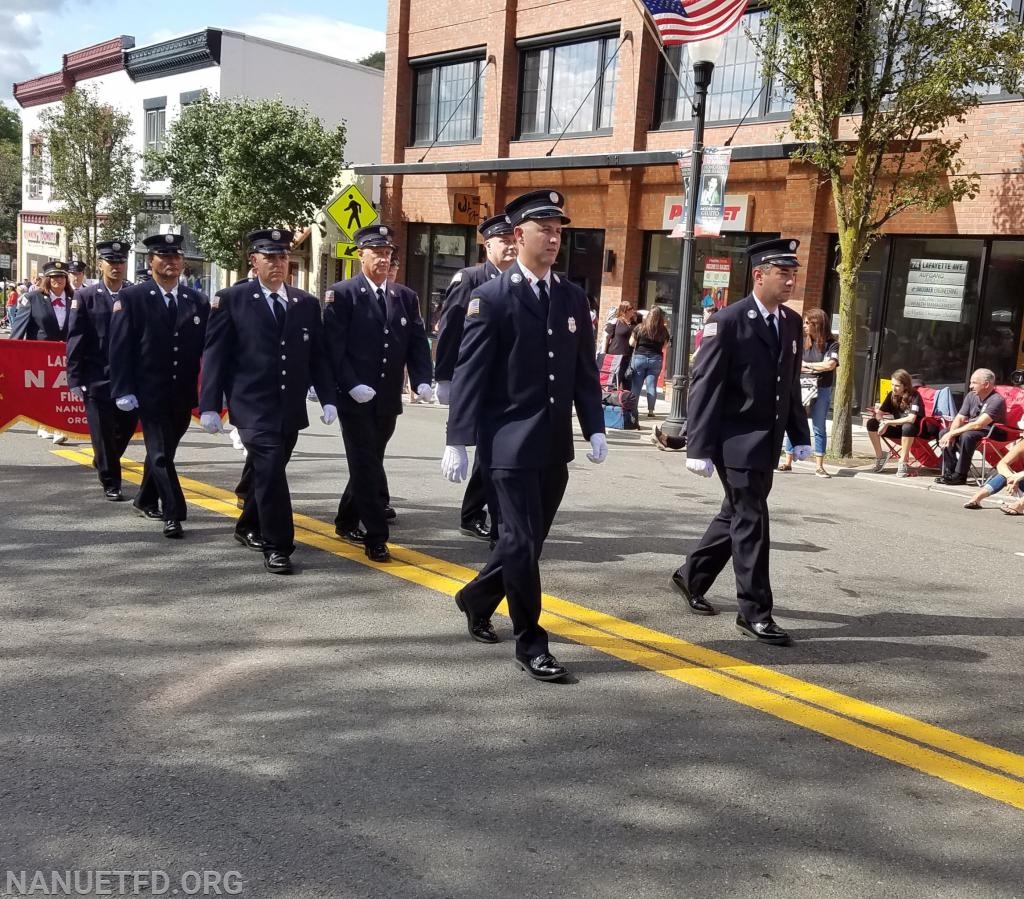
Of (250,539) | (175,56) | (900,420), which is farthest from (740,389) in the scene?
(175,56)

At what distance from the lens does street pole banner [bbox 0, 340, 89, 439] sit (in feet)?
33.9

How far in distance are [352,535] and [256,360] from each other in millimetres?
1460

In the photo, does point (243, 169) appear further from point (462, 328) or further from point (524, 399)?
point (524, 399)

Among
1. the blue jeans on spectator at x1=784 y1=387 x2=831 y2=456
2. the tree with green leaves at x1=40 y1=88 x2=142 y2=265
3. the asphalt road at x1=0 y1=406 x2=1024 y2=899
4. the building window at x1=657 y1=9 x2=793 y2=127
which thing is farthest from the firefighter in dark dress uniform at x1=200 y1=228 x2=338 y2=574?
the tree with green leaves at x1=40 y1=88 x2=142 y2=265

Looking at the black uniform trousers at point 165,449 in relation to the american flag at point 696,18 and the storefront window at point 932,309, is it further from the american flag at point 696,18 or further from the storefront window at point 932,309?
the storefront window at point 932,309

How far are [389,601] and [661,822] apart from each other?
9.01 feet

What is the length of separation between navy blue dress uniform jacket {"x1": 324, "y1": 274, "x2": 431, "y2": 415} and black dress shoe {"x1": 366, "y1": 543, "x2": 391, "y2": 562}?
0.86 m

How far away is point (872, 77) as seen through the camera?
12578mm

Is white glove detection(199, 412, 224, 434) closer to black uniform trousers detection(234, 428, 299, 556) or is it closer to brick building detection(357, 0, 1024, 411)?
black uniform trousers detection(234, 428, 299, 556)

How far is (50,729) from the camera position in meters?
4.18

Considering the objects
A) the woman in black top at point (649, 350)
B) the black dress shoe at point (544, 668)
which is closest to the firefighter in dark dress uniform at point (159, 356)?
the black dress shoe at point (544, 668)

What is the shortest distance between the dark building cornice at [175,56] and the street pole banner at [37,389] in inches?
1046

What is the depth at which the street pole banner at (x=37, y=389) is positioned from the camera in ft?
33.9

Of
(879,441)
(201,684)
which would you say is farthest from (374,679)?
(879,441)
